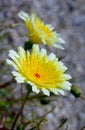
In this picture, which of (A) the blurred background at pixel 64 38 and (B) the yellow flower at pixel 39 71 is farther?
(A) the blurred background at pixel 64 38

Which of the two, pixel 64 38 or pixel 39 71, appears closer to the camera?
pixel 39 71

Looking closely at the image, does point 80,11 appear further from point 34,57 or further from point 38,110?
point 34,57

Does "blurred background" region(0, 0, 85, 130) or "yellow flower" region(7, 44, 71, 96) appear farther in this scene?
"blurred background" region(0, 0, 85, 130)

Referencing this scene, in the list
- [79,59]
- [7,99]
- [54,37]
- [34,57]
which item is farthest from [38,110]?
[34,57]
